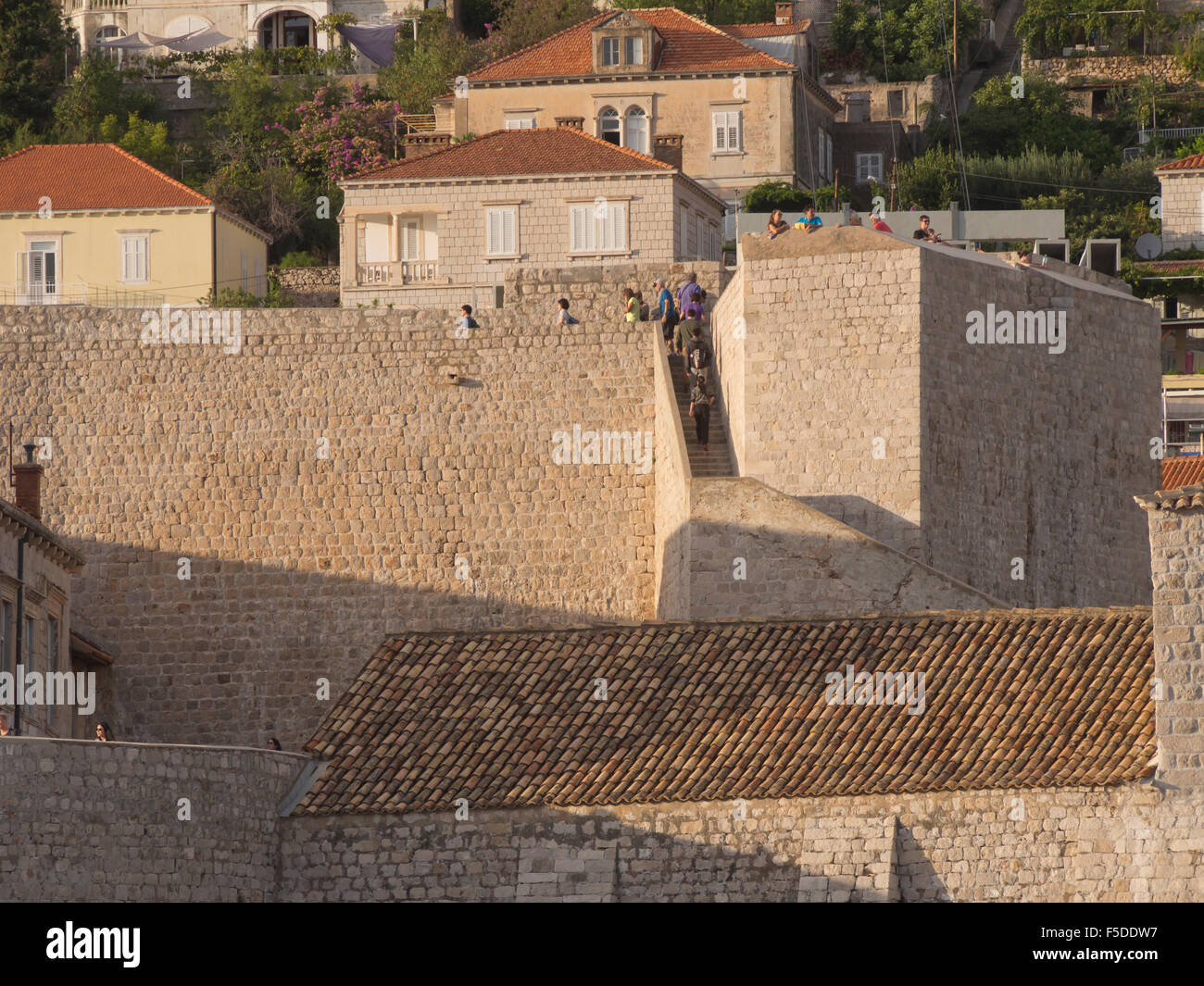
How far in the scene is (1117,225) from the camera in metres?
54.4

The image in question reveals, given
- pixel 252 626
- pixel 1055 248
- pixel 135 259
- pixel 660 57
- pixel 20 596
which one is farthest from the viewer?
pixel 660 57

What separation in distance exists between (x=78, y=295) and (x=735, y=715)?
74.5ft

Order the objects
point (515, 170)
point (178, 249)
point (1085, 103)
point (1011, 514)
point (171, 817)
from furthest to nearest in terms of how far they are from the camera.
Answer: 1. point (1085, 103)
2. point (178, 249)
3. point (515, 170)
4. point (1011, 514)
5. point (171, 817)

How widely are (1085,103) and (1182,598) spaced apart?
4331 cm

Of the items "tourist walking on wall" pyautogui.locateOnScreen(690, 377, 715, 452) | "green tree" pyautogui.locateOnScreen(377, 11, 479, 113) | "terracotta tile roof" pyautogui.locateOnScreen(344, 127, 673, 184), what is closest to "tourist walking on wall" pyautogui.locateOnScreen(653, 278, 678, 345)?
"tourist walking on wall" pyautogui.locateOnScreen(690, 377, 715, 452)

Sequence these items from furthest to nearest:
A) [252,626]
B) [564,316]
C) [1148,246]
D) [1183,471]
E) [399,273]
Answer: [1148,246] → [399,273] → [1183,471] → [564,316] → [252,626]

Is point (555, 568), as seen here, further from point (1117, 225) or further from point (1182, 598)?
point (1117, 225)

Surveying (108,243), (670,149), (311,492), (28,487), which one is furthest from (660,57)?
(28,487)

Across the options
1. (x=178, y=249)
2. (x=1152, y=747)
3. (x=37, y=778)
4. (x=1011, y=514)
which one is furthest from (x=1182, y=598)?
(x=178, y=249)

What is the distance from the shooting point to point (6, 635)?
25953 mm

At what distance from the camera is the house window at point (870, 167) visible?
5762cm

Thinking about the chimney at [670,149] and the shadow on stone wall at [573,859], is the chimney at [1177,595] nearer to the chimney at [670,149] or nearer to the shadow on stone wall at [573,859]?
the shadow on stone wall at [573,859]

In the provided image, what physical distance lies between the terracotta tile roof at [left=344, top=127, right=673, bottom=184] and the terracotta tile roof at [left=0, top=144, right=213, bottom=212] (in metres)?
3.92

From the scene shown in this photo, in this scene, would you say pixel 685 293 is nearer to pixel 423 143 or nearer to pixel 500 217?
pixel 500 217
